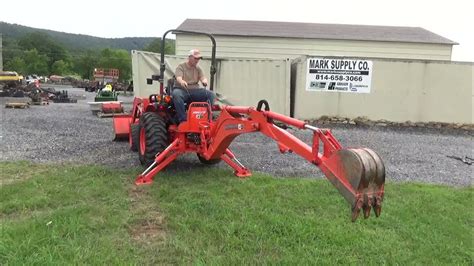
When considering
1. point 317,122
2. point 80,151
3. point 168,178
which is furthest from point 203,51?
point 168,178

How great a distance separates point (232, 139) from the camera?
5961 mm

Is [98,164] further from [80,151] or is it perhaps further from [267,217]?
[267,217]

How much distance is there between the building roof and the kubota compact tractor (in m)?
10.8

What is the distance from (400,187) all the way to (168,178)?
10.3 ft

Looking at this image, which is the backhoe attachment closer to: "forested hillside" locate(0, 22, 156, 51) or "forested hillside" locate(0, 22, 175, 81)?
"forested hillside" locate(0, 22, 175, 81)

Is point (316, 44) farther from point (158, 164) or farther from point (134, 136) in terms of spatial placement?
point (158, 164)

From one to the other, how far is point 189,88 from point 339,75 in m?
8.35

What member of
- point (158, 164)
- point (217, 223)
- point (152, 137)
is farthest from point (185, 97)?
point (217, 223)

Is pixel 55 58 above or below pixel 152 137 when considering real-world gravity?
above

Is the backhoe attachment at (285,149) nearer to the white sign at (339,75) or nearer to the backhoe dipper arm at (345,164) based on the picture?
the backhoe dipper arm at (345,164)

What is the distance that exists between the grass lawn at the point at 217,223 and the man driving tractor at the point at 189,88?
1063mm

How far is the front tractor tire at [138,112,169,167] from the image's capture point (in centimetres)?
677

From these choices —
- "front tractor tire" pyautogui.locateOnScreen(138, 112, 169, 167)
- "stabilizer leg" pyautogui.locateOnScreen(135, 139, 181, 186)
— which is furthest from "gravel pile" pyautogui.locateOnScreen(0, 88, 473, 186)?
"stabilizer leg" pyautogui.locateOnScreen(135, 139, 181, 186)

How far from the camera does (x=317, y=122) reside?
14.5 metres
